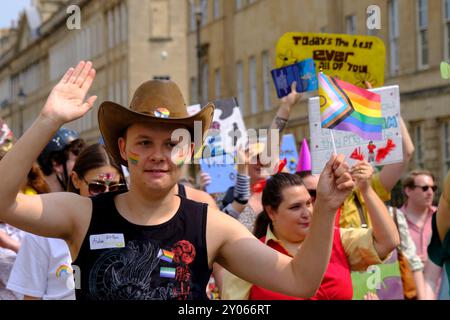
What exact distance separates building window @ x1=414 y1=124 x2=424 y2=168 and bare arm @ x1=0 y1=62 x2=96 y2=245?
80.3 feet

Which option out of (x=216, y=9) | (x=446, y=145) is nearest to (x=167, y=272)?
(x=446, y=145)

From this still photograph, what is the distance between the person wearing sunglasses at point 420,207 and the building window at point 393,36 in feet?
60.3

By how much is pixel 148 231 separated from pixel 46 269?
81.6 inches

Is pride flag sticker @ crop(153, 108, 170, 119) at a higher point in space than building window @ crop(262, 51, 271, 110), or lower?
lower

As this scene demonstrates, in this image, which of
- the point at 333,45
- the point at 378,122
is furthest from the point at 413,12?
the point at 378,122

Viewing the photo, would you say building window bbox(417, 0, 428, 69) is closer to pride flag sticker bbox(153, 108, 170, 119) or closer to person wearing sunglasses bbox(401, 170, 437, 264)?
person wearing sunglasses bbox(401, 170, 437, 264)

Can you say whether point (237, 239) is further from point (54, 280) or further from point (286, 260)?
point (54, 280)

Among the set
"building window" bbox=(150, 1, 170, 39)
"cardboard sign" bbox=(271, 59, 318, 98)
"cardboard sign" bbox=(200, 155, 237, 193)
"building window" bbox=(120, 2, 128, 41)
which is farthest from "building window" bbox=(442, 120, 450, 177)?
"building window" bbox=(150, 1, 170, 39)

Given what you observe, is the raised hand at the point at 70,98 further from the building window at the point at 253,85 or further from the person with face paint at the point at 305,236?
the building window at the point at 253,85

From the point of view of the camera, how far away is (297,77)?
9086mm

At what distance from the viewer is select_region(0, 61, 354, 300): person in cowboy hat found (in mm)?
4652

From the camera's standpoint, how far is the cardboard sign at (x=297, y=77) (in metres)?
8.97

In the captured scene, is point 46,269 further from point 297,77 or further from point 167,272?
point 297,77
